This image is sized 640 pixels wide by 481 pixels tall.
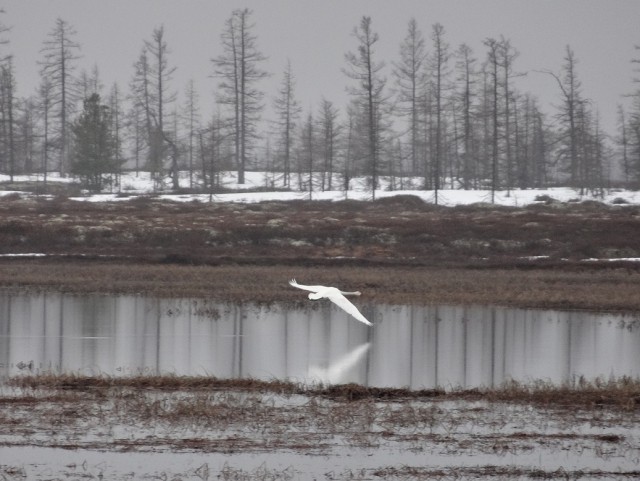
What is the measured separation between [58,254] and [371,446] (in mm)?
30583

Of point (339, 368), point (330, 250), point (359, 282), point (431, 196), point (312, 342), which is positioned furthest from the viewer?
point (431, 196)

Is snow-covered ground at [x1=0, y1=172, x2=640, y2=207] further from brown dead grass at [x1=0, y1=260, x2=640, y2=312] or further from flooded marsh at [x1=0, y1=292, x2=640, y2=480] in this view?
flooded marsh at [x1=0, y1=292, x2=640, y2=480]

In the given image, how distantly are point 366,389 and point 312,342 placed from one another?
606 centimetres

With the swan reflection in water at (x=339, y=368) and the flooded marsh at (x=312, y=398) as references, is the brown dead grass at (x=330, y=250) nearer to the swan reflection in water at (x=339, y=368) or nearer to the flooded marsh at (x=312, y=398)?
the flooded marsh at (x=312, y=398)

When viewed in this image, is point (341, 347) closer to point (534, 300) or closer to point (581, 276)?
point (534, 300)

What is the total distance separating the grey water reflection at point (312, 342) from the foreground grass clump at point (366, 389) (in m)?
1.16

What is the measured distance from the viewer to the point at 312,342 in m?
20.7

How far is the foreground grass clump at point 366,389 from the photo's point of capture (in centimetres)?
1442

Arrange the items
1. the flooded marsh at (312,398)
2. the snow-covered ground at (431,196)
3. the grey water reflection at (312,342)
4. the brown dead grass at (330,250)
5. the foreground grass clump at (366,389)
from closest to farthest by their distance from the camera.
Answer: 1. the flooded marsh at (312,398)
2. the foreground grass clump at (366,389)
3. the grey water reflection at (312,342)
4. the brown dead grass at (330,250)
5. the snow-covered ground at (431,196)

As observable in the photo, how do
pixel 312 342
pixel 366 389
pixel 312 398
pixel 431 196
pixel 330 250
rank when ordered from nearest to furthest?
pixel 312 398
pixel 366 389
pixel 312 342
pixel 330 250
pixel 431 196

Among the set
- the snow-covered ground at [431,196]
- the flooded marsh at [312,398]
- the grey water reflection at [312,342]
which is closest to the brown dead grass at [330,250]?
the grey water reflection at [312,342]

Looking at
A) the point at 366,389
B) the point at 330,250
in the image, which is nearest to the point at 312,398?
the point at 366,389

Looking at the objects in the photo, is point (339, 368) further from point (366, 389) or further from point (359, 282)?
point (359, 282)

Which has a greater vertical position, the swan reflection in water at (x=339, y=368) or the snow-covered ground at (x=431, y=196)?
the snow-covered ground at (x=431, y=196)
